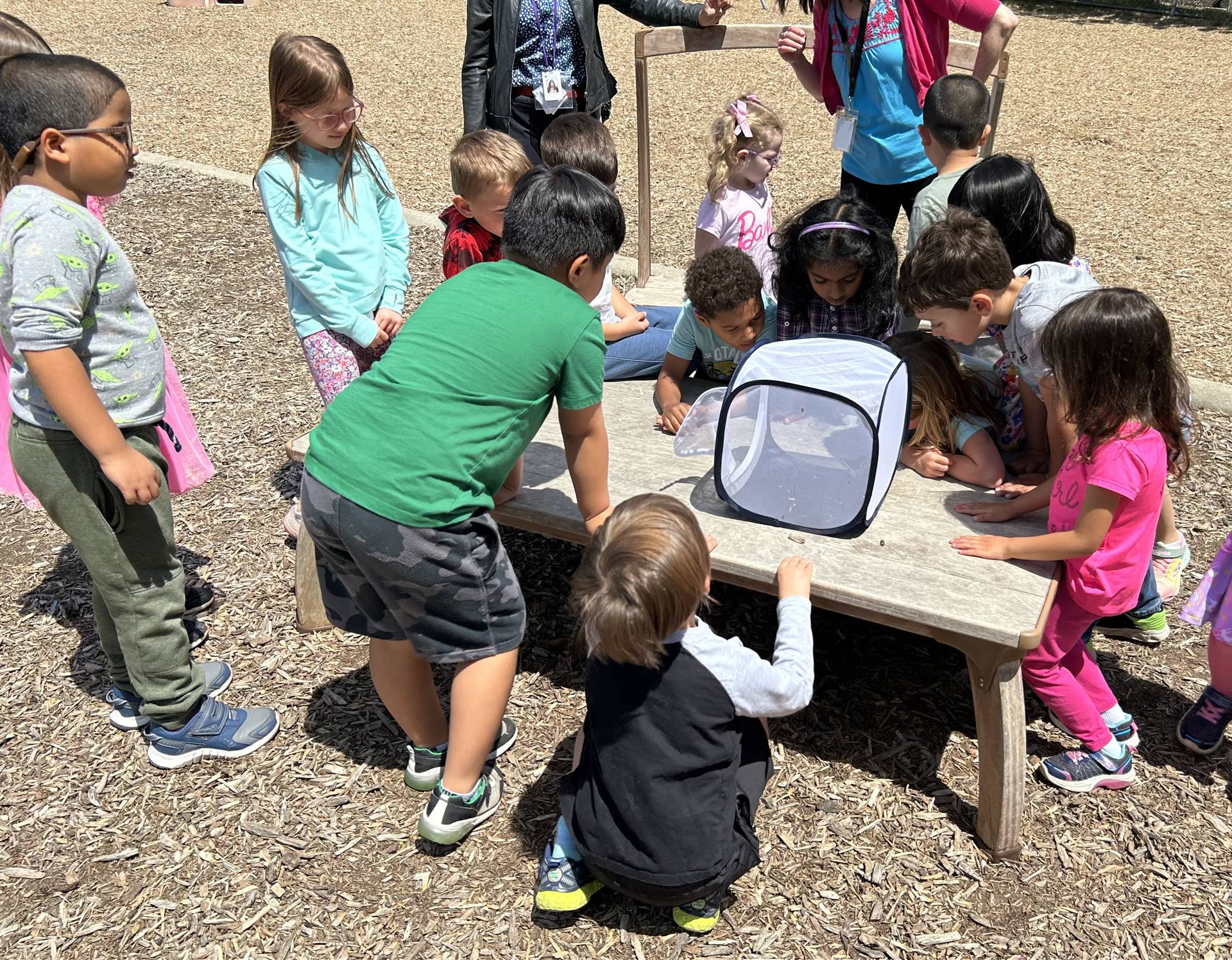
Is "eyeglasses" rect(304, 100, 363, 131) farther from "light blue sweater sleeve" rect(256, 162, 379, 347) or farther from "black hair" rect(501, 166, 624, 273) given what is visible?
"black hair" rect(501, 166, 624, 273)

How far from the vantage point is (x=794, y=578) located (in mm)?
2420

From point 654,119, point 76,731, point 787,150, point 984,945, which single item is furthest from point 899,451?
point 654,119

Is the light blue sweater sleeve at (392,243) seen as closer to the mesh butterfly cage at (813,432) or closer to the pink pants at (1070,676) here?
the mesh butterfly cage at (813,432)

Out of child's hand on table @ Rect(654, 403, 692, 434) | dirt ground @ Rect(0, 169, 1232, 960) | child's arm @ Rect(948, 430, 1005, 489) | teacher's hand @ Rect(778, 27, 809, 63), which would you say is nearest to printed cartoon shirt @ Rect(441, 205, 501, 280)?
child's hand on table @ Rect(654, 403, 692, 434)

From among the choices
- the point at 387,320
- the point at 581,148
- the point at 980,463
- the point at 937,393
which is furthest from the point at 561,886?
the point at 581,148

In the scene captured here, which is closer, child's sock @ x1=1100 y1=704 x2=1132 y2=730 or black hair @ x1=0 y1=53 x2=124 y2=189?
black hair @ x1=0 y1=53 x2=124 y2=189

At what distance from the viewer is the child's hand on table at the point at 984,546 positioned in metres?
2.54

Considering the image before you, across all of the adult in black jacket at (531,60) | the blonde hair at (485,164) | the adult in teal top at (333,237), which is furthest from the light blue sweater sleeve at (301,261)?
the adult in black jacket at (531,60)

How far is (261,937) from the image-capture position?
2.34m

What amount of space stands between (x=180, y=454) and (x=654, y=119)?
7.21m

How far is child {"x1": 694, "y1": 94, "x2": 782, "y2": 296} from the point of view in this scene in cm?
403

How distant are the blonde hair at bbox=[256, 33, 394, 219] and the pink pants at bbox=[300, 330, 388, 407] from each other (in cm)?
38

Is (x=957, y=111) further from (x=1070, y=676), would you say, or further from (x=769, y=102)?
(x=769, y=102)

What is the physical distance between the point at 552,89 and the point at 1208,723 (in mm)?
3259
